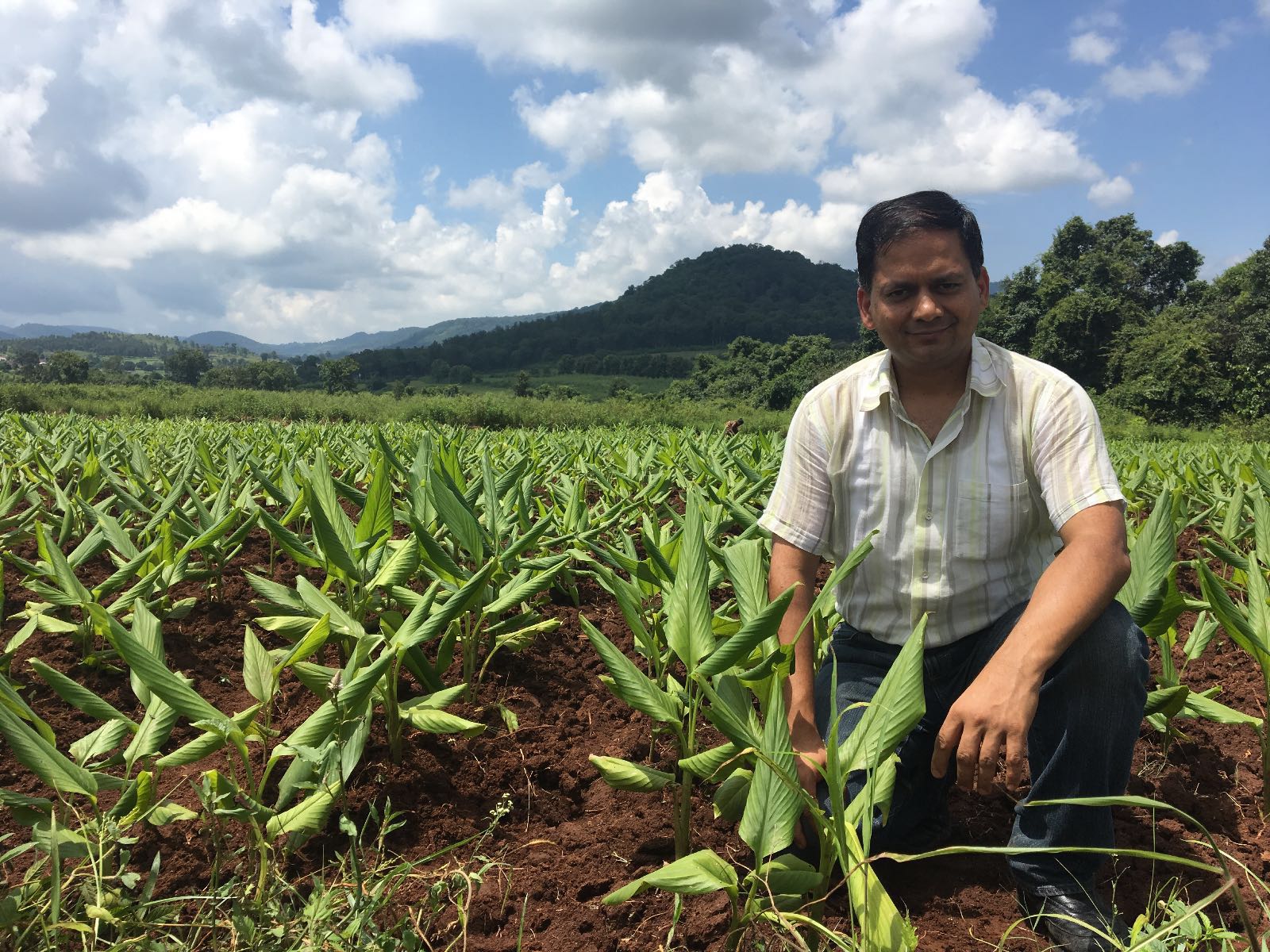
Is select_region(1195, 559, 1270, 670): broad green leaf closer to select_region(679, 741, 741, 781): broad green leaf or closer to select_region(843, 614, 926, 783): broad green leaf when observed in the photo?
select_region(843, 614, 926, 783): broad green leaf

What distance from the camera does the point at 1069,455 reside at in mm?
1567

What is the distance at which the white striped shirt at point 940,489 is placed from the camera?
1674 mm

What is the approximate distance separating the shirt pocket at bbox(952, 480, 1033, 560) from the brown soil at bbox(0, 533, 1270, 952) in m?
0.66

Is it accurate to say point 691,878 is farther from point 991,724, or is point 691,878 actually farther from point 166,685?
point 166,685

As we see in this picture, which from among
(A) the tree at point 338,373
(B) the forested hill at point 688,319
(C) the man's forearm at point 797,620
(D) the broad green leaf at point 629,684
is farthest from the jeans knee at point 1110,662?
(B) the forested hill at point 688,319

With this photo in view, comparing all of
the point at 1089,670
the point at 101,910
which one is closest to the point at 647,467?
the point at 1089,670

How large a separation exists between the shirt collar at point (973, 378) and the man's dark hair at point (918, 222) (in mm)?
177

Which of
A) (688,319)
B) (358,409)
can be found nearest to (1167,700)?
(358,409)

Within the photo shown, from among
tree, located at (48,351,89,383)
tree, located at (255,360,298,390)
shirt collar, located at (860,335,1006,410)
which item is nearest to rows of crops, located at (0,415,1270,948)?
shirt collar, located at (860,335,1006,410)

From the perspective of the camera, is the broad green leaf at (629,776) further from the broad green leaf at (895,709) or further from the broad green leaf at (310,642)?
the broad green leaf at (310,642)

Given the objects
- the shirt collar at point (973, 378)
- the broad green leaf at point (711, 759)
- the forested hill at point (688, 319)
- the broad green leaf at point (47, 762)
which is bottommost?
the broad green leaf at point (711, 759)

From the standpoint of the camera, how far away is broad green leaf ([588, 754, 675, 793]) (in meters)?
1.42

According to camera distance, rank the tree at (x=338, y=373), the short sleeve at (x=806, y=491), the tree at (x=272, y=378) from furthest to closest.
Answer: the tree at (x=272, y=378) → the tree at (x=338, y=373) → the short sleeve at (x=806, y=491)

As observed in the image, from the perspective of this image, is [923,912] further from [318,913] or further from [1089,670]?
[318,913]
